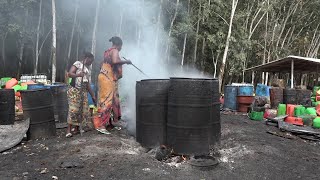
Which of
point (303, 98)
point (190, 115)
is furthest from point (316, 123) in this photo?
point (190, 115)

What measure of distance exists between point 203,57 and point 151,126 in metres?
23.1

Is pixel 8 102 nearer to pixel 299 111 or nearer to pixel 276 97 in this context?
pixel 299 111

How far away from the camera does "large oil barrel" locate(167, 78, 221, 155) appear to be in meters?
4.92

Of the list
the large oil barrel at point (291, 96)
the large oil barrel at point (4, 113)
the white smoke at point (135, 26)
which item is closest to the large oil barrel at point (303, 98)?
the large oil barrel at point (291, 96)

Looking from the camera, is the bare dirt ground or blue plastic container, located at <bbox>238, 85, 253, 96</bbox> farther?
blue plastic container, located at <bbox>238, 85, 253, 96</bbox>

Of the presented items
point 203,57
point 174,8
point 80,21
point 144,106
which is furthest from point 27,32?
point 144,106

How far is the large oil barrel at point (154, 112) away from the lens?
5.32 m

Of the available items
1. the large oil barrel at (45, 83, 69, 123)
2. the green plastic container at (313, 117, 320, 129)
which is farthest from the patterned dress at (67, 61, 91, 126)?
the green plastic container at (313, 117, 320, 129)

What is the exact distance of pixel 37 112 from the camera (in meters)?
6.38

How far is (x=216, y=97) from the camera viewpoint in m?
5.45

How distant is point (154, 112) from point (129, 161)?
1.05 metres

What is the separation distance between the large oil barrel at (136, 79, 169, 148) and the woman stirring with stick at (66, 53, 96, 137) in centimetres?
156

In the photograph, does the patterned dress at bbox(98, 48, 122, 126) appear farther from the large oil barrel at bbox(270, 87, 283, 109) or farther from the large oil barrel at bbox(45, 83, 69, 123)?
the large oil barrel at bbox(270, 87, 283, 109)

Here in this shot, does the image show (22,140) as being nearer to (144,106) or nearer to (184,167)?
(144,106)
